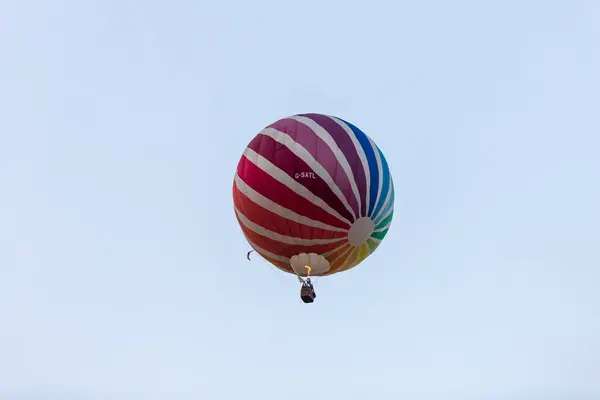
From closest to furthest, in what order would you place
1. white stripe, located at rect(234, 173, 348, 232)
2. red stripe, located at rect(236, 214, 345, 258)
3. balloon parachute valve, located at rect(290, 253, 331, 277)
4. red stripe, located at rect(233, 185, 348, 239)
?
white stripe, located at rect(234, 173, 348, 232) < red stripe, located at rect(233, 185, 348, 239) < red stripe, located at rect(236, 214, 345, 258) < balloon parachute valve, located at rect(290, 253, 331, 277)

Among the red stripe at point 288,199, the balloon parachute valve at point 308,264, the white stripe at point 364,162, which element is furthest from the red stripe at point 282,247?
the white stripe at point 364,162

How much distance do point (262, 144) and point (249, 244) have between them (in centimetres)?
297

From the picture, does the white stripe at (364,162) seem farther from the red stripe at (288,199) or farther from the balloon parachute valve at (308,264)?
the balloon parachute valve at (308,264)

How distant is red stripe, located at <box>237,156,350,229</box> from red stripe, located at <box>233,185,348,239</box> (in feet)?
1.00

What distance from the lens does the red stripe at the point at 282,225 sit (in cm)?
2170

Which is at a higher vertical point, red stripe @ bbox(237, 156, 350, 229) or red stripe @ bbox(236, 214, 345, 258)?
red stripe @ bbox(237, 156, 350, 229)

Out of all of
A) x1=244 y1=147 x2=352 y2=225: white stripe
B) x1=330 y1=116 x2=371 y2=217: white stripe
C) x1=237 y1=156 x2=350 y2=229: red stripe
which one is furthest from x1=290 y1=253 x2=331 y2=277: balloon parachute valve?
x1=330 y1=116 x2=371 y2=217: white stripe

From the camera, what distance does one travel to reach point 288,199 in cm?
2148

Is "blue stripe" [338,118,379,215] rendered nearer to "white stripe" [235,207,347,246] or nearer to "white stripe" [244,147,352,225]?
"white stripe" [244,147,352,225]

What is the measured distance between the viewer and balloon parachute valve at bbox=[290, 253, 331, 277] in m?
22.2

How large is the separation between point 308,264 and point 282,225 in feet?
4.38

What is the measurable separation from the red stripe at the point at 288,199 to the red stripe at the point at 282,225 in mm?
305

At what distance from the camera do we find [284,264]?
75.1 ft

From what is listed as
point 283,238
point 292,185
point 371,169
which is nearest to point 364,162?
point 371,169
